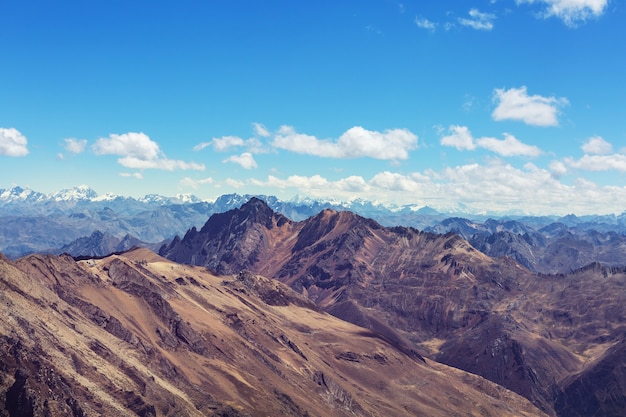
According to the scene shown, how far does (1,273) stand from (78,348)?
1533 inches

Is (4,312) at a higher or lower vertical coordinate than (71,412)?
higher

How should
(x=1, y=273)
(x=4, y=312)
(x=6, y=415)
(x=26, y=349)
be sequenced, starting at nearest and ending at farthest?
(x=6, y=415)
(x=26, y=349)
(x=4, y=312)
(x=1, y=273)

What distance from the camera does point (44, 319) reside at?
188 meters

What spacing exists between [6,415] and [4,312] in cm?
4336

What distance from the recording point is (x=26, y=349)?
520 ft

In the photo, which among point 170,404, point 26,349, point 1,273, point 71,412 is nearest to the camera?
point 71,412

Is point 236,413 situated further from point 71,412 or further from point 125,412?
point 71,412

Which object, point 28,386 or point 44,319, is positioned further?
point 44,319

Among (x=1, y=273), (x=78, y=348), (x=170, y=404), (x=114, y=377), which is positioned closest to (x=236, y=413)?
(x=170, y=404)

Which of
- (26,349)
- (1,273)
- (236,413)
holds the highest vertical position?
(1,273)

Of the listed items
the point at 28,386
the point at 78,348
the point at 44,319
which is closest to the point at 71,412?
the point at 28,386

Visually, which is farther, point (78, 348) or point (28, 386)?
point (78, 348)

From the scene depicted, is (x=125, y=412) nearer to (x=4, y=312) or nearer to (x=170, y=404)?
(x=170, y=404)

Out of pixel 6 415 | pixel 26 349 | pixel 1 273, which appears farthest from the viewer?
pixel 1 273
